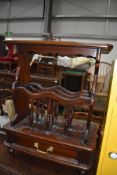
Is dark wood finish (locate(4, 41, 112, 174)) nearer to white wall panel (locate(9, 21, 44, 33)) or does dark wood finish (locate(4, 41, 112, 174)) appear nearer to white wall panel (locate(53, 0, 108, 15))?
white wall panel (locate(53, 0, 108, 15))

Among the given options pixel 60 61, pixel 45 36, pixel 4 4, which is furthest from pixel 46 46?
pixel 4 4

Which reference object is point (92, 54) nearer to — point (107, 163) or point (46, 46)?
point (46, 46)

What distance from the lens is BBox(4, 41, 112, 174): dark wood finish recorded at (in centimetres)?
67

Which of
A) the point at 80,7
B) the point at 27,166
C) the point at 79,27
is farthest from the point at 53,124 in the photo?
the point at 80,7

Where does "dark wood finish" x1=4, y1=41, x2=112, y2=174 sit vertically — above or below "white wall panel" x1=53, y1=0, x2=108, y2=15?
below

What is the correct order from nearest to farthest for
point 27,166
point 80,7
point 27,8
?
point 27,166, point 80,7, point 27,8

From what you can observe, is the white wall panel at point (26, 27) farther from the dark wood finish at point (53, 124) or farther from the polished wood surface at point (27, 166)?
the polished wood surface at point (27, 166)

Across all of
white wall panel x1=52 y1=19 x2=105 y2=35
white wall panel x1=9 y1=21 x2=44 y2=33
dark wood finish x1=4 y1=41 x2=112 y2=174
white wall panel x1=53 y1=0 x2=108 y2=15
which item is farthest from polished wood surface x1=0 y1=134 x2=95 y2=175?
white wall panel x1=9 y1=21 x2=44 y2=33

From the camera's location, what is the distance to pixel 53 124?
84cm

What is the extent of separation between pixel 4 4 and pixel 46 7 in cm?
110

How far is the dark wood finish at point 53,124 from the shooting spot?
67 cm

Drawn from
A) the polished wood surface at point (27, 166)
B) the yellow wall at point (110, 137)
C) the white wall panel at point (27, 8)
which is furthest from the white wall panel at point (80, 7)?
the polished wood surface at point (27, 166)

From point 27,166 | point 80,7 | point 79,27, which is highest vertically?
point 80,7

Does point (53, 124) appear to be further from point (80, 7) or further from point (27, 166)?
point (80, 7)
